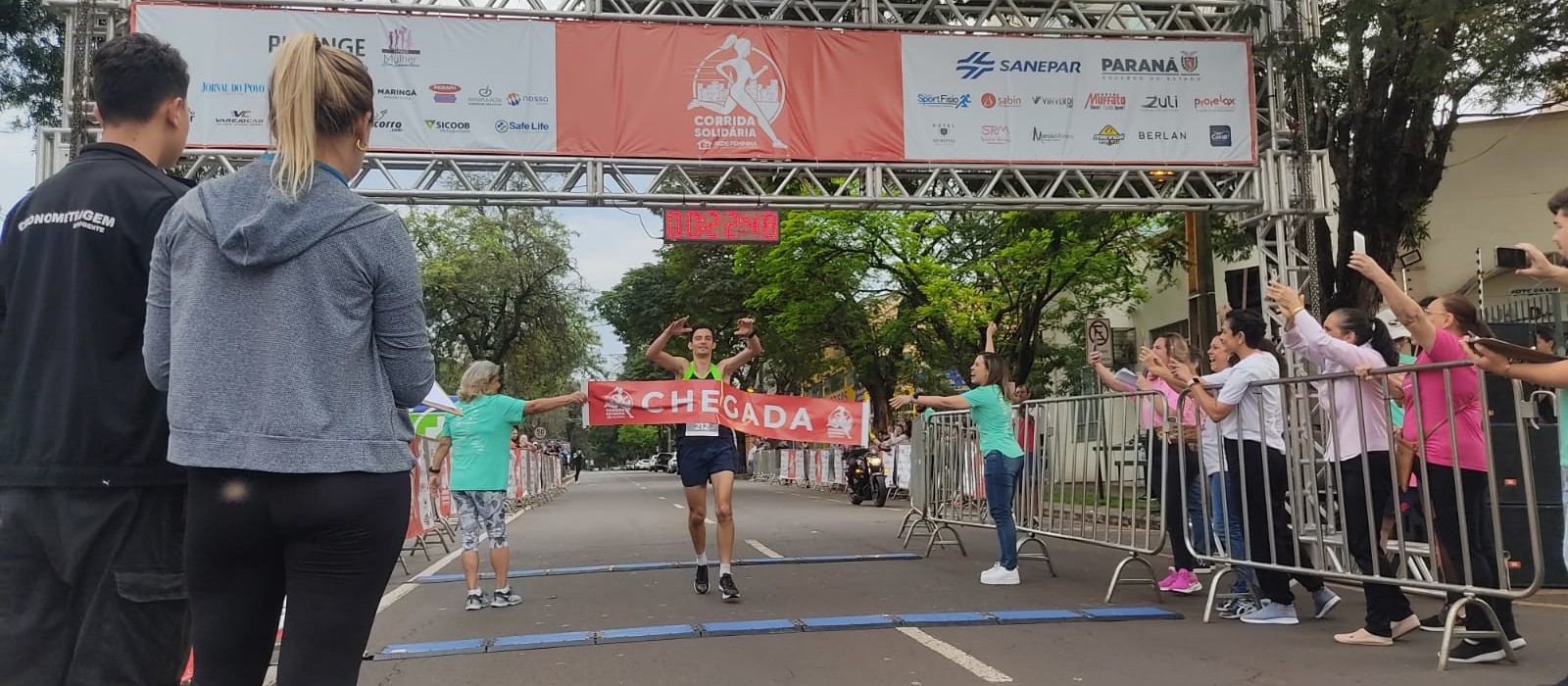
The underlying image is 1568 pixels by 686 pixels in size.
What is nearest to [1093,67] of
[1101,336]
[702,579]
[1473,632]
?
[1101,336]

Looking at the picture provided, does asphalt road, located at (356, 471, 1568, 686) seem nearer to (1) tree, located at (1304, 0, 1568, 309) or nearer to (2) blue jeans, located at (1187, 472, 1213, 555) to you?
(2) blue jeans, located at (1187, 472, 1213, 555)

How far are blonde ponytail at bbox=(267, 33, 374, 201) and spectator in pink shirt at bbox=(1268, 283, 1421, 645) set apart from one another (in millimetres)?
5266

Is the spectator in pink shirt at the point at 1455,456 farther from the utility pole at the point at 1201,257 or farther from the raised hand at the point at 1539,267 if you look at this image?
the utility pole at the point at 1201,257

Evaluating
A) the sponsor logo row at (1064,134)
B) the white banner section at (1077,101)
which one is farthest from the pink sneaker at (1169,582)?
the sponsor logo row at (1064,134)

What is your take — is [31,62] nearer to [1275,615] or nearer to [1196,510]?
[1196,510]

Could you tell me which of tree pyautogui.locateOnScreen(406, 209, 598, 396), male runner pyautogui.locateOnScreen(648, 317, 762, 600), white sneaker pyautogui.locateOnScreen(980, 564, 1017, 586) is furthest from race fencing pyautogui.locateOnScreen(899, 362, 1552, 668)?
tree pyautogui.locateOnScreen(406, 209, 598, 396)

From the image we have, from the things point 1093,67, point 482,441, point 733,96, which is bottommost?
point 482,441

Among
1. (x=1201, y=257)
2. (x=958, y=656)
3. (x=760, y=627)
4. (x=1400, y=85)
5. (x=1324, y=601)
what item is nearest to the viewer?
(x=958, y=656)

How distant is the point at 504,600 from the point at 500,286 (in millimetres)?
31298

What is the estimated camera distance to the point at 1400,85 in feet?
46.8

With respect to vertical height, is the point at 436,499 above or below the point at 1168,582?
above

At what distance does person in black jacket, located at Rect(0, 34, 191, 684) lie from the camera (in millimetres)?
2471

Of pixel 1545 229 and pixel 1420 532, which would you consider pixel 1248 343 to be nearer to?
pixel 1420 532

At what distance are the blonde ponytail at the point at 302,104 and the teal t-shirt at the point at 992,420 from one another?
24.1ft
